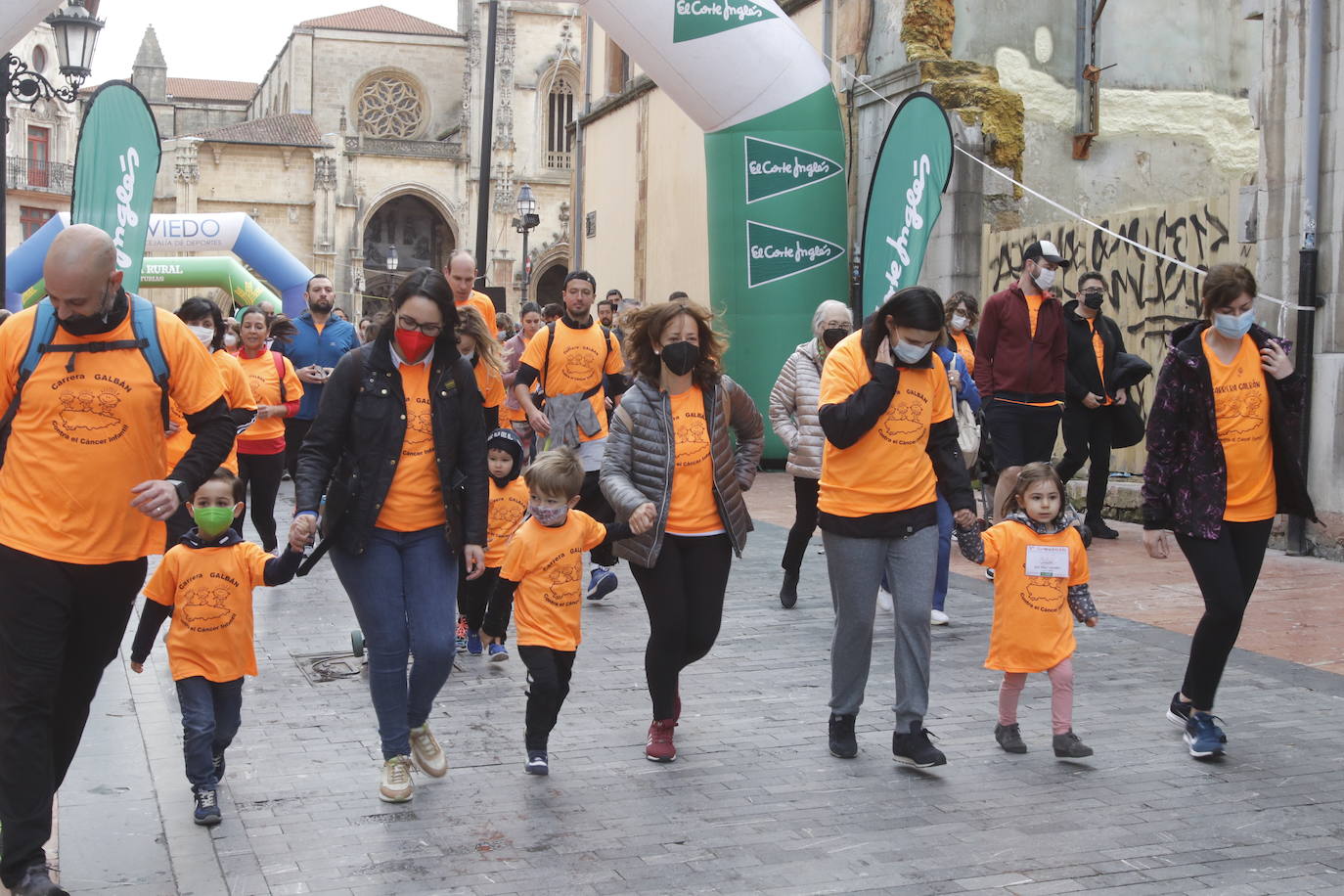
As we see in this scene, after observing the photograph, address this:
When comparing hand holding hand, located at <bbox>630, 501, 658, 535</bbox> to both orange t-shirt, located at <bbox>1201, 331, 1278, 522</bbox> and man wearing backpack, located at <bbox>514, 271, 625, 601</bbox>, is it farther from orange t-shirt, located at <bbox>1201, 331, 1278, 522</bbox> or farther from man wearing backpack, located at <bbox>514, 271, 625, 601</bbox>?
man wearing backpack, located at <bbox>514, 271, 625, 601</bbox>

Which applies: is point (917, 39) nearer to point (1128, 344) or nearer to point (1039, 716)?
point (1128, 344)

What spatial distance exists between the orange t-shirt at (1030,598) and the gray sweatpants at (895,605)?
354 mm

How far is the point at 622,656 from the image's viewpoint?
25.2 feet

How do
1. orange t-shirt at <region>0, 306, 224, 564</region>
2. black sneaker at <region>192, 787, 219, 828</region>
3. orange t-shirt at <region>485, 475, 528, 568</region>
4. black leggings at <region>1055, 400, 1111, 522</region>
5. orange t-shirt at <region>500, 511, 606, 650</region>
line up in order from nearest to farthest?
orange t-shirt at <region>0, 306, 224, 564</region> → black sneaker at <region>192, 787, 219, 828</region> → orange t-shirt at <region>500, 511, 606, 650</region> → orange t-shirt at <region>485, 475, 528, 568</region> → black leggings at <region>1055, 400, 1111, 522</region>

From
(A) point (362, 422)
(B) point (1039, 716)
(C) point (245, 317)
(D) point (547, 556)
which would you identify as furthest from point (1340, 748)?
(C) point (245, 317)

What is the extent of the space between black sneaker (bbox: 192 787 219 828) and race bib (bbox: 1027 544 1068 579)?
305 centimetres

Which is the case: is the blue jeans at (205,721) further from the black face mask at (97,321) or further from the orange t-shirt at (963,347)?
the orange t-shirt at (963,347)

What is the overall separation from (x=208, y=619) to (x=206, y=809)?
624 millimetres

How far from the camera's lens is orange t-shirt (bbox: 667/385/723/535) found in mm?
5734

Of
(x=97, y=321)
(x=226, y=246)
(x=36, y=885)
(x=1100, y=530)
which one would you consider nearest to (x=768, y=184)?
(x=1100, y=530)

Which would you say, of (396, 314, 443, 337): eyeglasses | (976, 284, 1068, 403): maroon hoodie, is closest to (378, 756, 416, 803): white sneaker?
(396, 314, 443, 337): eyeglasses

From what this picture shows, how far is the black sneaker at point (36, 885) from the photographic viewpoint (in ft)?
13.7

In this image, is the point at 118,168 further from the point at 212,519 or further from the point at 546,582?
the point at 546,582

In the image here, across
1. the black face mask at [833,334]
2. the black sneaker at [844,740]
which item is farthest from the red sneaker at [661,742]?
the black face mask at [833,334]
